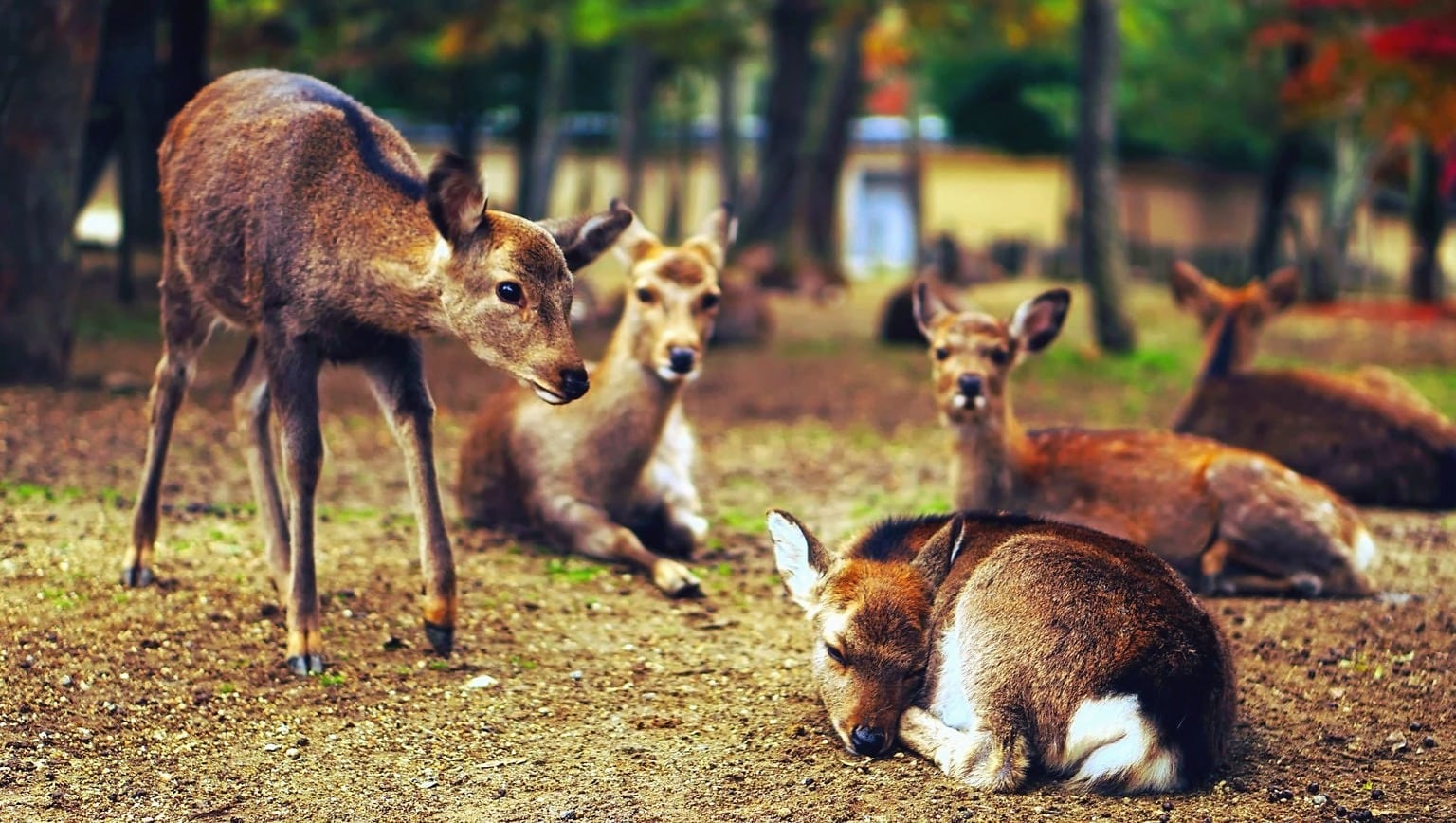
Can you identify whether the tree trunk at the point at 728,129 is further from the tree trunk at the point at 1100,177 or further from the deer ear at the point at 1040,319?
the deer ear at the point at 1040,319

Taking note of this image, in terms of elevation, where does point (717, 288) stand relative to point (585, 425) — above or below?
above

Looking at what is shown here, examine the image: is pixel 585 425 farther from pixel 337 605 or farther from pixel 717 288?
A: pixel 337 605

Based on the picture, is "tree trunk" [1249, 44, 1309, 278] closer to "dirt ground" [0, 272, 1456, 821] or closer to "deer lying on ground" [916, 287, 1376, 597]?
"dirt ground" [0, 272, 1456, 821]

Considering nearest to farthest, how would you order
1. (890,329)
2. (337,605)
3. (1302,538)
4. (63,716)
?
(63,716), (337,605), (1302,538), (890,329)

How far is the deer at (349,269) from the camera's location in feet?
17.0

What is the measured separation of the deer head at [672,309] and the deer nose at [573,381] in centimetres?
202

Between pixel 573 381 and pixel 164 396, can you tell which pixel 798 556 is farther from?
pixel 164 396

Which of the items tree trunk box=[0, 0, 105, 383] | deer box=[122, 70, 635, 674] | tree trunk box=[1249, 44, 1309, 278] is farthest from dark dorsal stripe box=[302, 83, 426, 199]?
tree trunk box=[1249, 44, 1309, 278]

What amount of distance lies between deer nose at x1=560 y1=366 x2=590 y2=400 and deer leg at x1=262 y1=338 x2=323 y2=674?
36.2 inches

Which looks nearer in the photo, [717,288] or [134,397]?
[717,288]

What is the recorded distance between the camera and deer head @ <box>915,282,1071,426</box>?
23.2ft

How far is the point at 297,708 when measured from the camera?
5230mm

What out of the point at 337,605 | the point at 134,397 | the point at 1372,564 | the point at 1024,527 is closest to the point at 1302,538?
the point at 1372,564

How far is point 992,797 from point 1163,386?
920 centimetres
